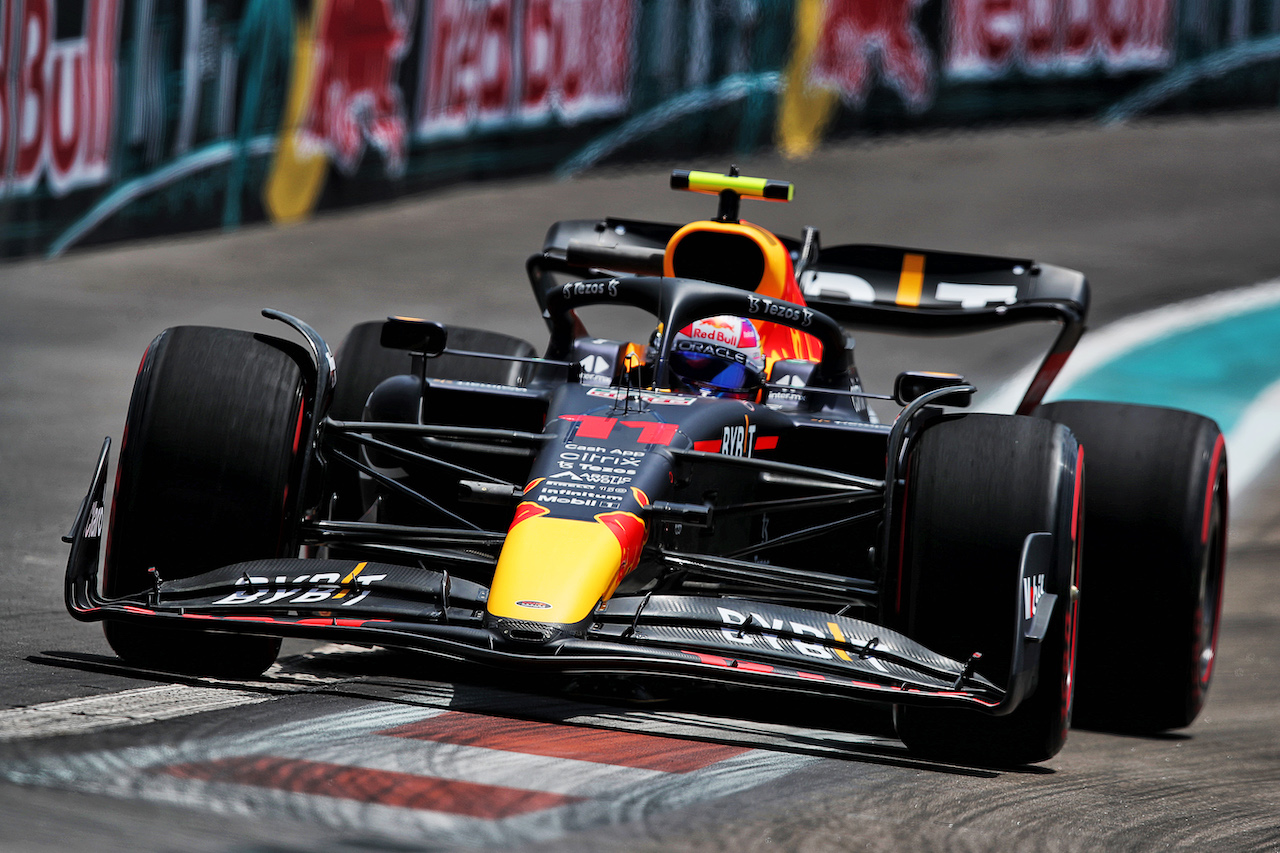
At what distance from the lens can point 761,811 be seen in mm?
4453

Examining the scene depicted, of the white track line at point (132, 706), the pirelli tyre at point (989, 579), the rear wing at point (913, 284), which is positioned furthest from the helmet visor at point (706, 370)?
the white track line at point (132, 706)

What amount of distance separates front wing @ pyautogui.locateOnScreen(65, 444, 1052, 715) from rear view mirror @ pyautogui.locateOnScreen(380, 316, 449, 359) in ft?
3.98

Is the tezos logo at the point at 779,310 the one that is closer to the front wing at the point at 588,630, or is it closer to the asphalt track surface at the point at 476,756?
the asphalt track surface at the point at 476,756

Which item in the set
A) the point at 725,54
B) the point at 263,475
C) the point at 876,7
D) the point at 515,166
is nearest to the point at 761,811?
the point at 263,475

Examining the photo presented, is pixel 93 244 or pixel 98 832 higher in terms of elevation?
pixel 93 244

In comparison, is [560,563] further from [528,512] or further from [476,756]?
[476,756]

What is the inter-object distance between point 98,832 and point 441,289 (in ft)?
41.1

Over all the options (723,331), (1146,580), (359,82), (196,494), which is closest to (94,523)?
(196,494)

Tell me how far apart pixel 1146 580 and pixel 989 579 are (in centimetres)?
160

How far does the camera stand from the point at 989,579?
5.34 m

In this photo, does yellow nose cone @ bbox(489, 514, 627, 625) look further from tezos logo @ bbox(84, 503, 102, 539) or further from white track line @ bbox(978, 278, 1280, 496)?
white track line @ bbox(978, 278, 1280, 496)

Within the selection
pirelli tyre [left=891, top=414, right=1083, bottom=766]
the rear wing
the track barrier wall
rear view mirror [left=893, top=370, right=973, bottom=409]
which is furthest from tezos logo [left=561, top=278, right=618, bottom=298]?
the track barrier wall

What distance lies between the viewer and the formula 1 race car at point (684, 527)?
5.15 m

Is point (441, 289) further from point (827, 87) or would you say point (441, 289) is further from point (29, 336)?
point (827, 87)
